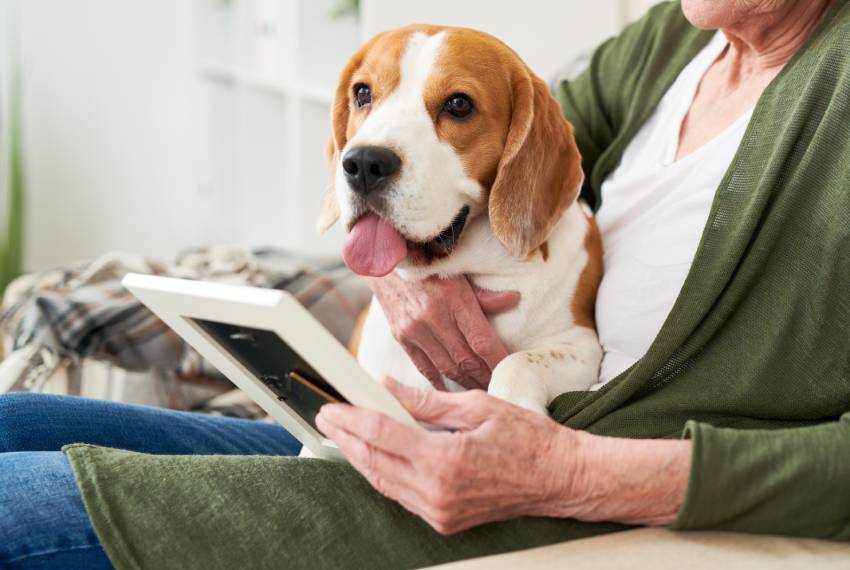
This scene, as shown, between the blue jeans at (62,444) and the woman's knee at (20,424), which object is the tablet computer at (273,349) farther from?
the woman's knee at (20,424)

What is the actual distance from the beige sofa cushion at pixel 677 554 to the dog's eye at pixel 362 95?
67cm

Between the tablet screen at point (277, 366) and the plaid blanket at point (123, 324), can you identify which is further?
the plaid blanket at point (123, 324)

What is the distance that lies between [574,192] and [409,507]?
0.55m

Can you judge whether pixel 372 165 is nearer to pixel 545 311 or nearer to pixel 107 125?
pixel 545 311

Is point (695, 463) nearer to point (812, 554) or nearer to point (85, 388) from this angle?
point (812, 554)

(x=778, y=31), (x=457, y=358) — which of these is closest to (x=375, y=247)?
(x=457, y=358)

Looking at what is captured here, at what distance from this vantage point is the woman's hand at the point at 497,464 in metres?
0.83

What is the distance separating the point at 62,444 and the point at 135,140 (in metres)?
3.00

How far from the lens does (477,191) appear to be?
119cm

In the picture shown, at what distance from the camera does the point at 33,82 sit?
12.0ft

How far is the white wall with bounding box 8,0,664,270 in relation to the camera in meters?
3.68

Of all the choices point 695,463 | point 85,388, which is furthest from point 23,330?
point 695,463

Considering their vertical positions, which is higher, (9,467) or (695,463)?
(695,463)

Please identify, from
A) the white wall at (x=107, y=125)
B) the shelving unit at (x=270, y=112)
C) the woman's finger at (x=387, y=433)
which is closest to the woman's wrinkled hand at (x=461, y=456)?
the woman's finger at (x=387, y=433)
